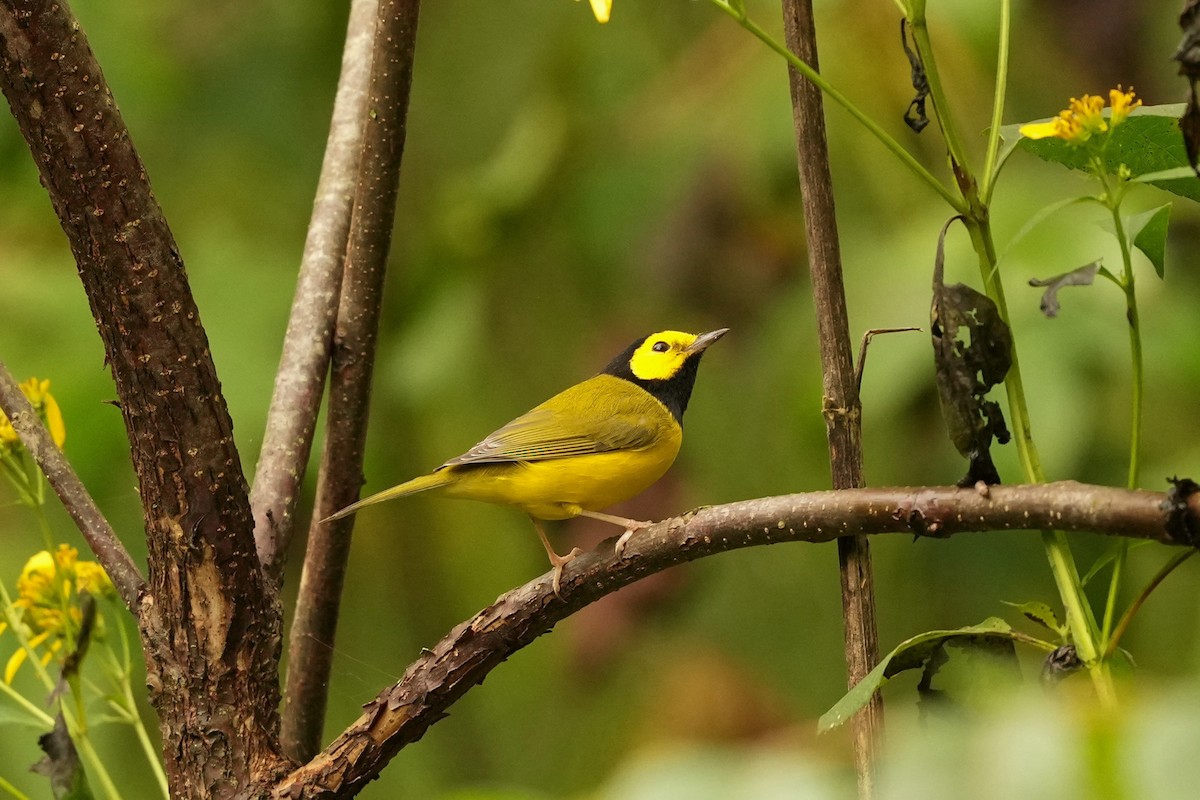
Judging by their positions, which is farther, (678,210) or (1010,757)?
(678,210)

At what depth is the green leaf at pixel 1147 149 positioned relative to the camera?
44.7 inches

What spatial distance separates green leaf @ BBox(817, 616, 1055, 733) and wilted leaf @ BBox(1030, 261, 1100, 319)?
32 centimetres

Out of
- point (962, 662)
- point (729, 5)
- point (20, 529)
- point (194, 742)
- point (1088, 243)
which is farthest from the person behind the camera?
point (20, 529)

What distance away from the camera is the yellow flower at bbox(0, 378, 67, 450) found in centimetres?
169

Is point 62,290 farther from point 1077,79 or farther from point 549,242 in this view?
point 1077,79

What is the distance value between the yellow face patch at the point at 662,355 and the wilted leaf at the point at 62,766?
143 centimetres

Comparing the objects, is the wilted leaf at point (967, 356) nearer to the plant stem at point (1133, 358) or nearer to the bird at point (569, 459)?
the plant stem at point (1133, 358)

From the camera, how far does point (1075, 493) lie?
3.42ft

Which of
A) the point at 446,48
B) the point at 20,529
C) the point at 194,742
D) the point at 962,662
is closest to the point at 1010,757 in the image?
the point at 962,662

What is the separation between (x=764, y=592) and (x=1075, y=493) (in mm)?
2876

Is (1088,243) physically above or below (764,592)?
above

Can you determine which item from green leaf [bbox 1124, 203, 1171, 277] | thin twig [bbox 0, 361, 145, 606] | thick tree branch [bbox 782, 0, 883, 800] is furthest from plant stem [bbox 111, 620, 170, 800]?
green leaf [bbox 1124, 203, 1171, 277]

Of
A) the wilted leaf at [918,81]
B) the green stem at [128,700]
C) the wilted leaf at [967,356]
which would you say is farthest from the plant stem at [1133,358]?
the green stem at [128,700]

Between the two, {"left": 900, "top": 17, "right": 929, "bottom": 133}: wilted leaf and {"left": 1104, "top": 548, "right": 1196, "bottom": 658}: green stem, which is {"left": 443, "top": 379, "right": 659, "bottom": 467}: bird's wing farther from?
{"left": 1104, "top": 548, "right": 1196, "bottom": 658}: green stem
